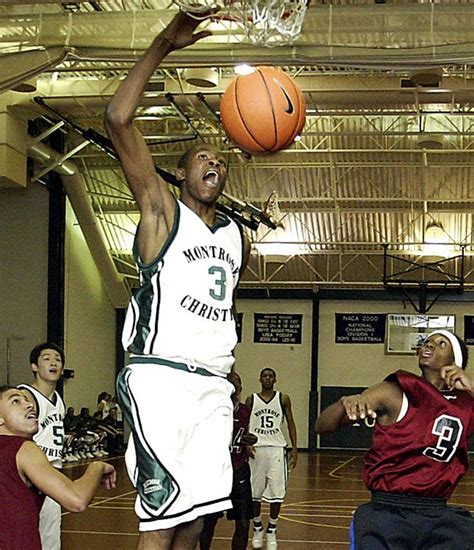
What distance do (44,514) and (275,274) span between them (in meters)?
19.1

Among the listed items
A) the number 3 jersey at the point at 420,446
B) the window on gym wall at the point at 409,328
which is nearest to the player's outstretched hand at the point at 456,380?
the number 3 jersey at the point at 420,446

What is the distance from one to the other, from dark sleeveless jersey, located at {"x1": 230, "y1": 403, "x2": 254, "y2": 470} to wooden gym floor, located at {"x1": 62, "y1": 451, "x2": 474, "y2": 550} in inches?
57.2

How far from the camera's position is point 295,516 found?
498 inches

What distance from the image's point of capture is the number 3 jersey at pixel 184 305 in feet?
11.2

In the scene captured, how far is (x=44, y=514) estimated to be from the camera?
252 inches

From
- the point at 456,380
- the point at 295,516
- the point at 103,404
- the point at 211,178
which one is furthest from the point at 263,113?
the point at 103,404

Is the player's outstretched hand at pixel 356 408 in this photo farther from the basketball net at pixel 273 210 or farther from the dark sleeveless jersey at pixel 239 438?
the basketball net at pixel 273 210

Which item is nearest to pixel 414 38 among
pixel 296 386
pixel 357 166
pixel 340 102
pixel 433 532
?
pixel 340 102

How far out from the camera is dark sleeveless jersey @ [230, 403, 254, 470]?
349 inches

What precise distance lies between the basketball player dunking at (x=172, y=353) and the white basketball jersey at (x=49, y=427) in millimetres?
3477

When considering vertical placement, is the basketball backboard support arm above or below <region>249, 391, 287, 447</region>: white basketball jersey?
above

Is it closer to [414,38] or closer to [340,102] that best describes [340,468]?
[340,102]

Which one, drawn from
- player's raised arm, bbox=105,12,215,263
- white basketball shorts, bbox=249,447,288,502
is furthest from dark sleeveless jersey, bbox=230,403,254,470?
player's raised arm, bbox=105,12,215,263

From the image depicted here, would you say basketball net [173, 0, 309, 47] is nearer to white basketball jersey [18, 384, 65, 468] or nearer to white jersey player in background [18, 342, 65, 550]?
white jersey player in background [18, 342, 65, 550]
